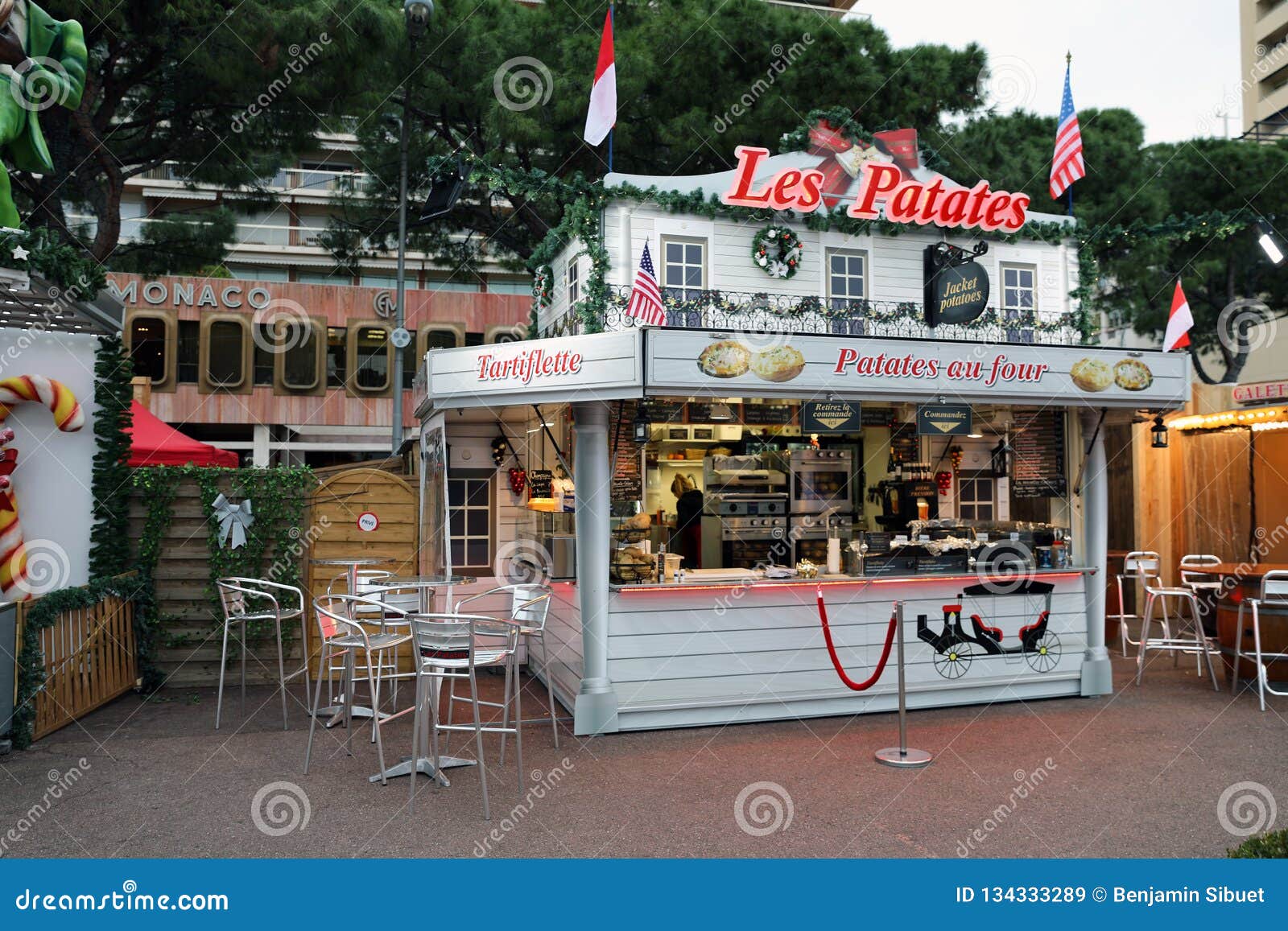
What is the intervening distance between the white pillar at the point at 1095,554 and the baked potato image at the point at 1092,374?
564 millimetres

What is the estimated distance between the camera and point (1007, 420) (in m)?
10.9

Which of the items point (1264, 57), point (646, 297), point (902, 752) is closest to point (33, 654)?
point (646, 297)

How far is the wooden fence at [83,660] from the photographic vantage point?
278 inches

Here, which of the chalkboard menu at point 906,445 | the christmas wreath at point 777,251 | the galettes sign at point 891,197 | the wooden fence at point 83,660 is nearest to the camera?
the wooden fence at point 83,660

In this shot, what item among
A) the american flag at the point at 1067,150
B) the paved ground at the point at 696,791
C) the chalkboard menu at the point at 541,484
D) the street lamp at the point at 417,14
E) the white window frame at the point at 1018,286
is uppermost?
the street lamp at the point at 417,14

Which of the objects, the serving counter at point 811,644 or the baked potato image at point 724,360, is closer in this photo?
the baked potato image at point 724,360

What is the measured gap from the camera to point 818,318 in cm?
1098

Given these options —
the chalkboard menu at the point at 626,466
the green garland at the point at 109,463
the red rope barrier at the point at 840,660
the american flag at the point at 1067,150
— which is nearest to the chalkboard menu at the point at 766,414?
the chalkboard menu at the point at 626,466

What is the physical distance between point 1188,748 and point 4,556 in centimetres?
984

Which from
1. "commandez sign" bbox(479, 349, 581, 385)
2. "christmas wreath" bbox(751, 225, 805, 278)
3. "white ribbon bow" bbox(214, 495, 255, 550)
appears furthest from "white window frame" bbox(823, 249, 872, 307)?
"white ribbon bow" bbox(214, 495, 255, 550)

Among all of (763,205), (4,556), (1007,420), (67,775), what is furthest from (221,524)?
(1007,420)

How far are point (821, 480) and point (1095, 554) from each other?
3.87 metres

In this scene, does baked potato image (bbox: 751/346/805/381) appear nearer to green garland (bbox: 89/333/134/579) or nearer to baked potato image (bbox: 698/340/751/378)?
baked potato image (bbox: 698/340/751/378)

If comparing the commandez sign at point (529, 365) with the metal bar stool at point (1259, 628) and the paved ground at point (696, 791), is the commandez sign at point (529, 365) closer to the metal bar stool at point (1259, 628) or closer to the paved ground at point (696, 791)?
the paved ground at point (696, 791)
